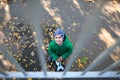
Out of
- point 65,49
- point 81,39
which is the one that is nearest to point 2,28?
point 65,49

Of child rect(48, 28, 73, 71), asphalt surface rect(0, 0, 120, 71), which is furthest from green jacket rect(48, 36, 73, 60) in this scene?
asphalt surface rect(0, 0, 120, 71)

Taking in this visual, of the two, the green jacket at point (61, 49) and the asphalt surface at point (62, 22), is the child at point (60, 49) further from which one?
the asphalt surface at point (62, 22)

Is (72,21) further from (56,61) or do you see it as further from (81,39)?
(81,39)

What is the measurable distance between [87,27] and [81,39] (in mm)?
193

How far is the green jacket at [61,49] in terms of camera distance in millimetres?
3645

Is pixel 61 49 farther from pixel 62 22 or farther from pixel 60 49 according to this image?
pixel 62 22

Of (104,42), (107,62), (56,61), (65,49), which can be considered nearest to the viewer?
(65,49)

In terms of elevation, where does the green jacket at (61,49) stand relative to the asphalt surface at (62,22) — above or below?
above

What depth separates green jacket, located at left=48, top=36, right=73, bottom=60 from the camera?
3.64 meters

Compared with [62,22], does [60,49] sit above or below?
above

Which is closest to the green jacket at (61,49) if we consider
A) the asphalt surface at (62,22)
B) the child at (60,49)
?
the child at (60,49)

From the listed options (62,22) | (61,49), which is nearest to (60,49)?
(61,49)

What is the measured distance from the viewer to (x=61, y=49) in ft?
12.2

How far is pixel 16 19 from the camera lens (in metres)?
5.04
